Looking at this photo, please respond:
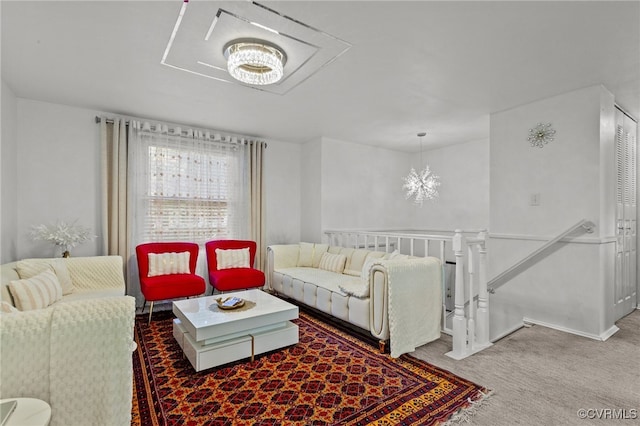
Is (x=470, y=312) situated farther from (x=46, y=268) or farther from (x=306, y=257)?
(x=46, y=268)

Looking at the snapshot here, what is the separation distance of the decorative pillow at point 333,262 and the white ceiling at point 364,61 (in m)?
1.89

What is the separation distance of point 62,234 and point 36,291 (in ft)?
4.06

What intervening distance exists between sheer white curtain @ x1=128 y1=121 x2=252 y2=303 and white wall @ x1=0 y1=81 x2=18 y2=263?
1072 mm

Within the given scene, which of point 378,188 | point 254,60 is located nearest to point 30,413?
point 254,60

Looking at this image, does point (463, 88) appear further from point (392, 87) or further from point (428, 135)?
point (428, 135)

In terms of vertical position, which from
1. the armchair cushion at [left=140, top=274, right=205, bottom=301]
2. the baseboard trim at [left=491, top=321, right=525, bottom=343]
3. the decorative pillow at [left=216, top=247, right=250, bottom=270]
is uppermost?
the decorative pillow at [left=216, top=247, right=250, bottom=270]

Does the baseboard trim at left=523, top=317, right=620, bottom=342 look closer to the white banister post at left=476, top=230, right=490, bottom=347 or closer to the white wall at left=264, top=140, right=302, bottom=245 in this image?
the white banister post at left=476, top=230, right=490, bottom=347

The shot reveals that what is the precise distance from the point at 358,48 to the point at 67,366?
2626mm

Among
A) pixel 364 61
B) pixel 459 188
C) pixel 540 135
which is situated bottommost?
pixel 459 188

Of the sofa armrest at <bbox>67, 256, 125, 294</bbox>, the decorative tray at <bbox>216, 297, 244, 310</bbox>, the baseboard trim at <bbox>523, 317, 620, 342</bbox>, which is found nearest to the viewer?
the decorative tray at <bbox>216, 297, 244, 310</bbox>

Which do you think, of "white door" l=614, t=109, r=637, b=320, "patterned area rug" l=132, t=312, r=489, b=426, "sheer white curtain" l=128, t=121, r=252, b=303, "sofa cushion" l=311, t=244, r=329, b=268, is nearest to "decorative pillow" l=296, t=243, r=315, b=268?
"sofa cushion" l=311, t=244, r=329, b=268

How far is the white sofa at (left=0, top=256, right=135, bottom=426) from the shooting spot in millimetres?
1291

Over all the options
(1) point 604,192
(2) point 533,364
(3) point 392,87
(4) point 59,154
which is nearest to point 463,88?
(3) point 392,87

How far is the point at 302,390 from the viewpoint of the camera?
6.86ft
